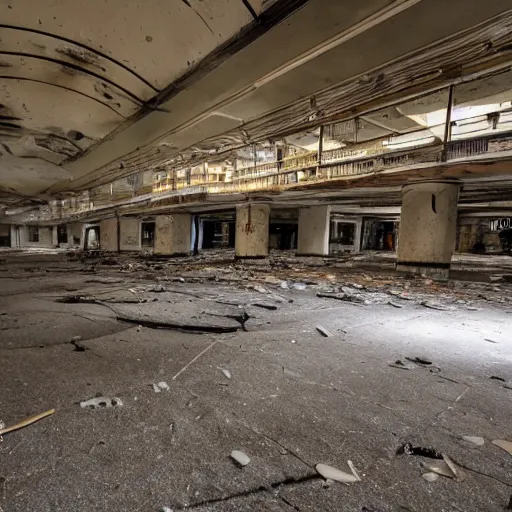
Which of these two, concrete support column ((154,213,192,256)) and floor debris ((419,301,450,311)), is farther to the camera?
concrete support column ((154,213,192,256))

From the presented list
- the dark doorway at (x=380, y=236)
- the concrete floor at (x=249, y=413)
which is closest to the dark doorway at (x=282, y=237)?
the dark doorway at (x=380, y=236)

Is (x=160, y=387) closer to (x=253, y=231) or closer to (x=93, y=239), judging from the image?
(x=253, y=231)

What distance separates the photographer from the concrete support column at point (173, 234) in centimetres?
1573

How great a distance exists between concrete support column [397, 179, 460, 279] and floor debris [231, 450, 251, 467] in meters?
8.23

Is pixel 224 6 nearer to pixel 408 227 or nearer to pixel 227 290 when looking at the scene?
pixel 227 290

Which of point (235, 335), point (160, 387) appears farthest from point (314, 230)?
point (160, 387)

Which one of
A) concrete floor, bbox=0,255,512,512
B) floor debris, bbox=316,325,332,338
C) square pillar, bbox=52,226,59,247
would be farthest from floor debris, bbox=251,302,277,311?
square pillar, bbox=52,226,59,247

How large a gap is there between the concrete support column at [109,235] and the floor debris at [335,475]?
2010cm

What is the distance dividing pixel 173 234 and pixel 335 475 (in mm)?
15337

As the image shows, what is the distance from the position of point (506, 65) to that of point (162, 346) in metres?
3.67

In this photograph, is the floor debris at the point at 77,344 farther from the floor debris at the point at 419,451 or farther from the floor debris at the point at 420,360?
the floor debris at the point at 420,360

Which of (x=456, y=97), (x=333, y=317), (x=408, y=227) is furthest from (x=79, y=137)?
(x=408, y=227)

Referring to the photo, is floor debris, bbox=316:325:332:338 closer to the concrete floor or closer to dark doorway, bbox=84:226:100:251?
the concrete floor

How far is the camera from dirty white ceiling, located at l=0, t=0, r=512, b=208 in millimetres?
1700
